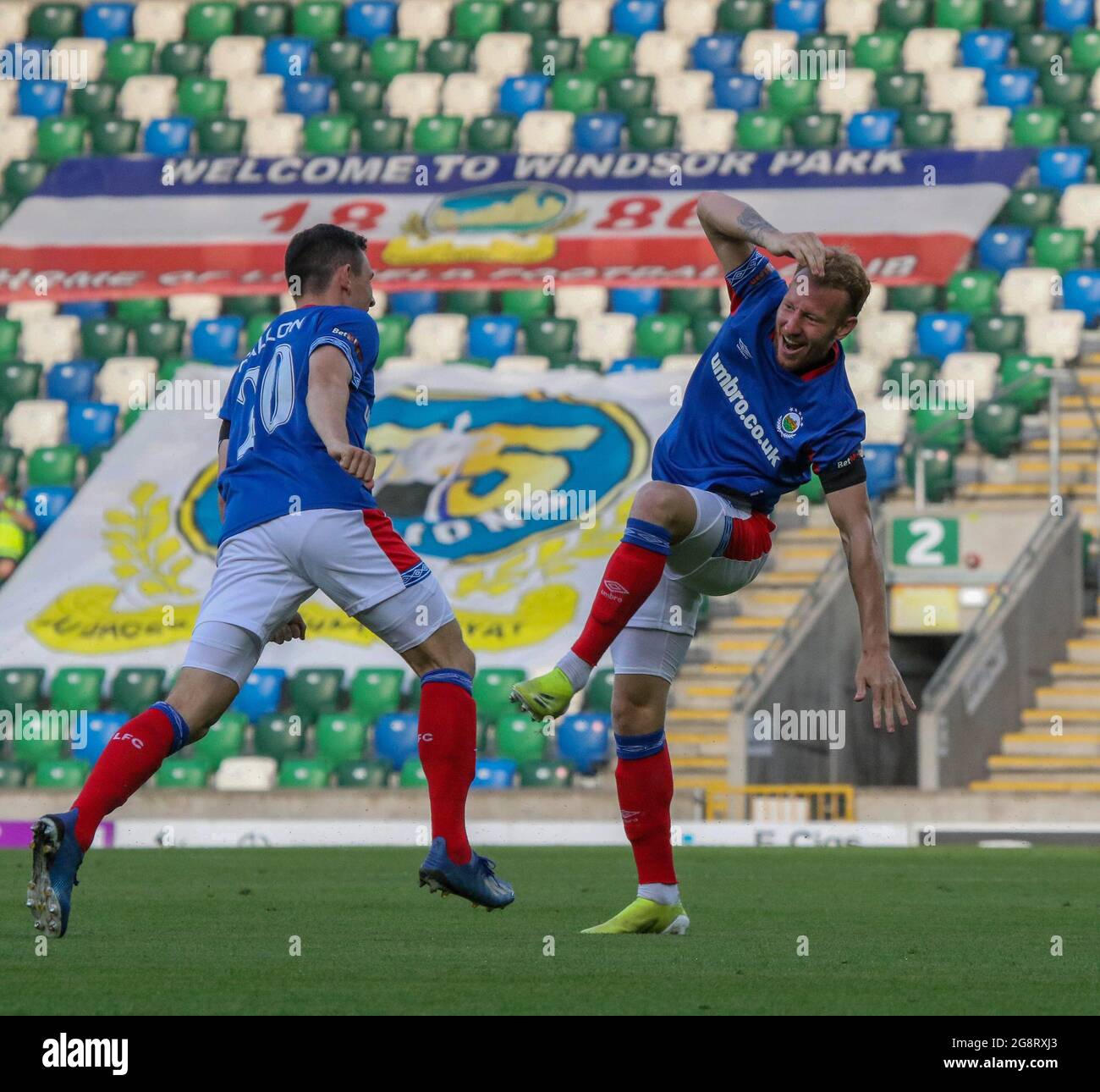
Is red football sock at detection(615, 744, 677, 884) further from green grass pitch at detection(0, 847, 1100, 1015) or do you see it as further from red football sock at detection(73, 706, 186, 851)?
red football sock at detection(73, 706, 186, 851)

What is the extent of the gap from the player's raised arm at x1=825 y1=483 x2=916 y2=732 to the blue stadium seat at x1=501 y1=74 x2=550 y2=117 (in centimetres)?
1976

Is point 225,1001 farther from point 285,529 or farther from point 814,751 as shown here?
point 814,751

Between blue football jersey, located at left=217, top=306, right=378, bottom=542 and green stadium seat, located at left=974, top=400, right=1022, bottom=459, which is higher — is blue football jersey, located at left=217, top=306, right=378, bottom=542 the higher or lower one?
the lower one

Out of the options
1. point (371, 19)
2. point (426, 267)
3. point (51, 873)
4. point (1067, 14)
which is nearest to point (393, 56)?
point (371, 19)

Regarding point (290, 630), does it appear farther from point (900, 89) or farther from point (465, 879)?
point (900, 89)

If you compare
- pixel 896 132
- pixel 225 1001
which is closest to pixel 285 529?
pixel 225 1001

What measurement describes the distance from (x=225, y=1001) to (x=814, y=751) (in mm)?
13811

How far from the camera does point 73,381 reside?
75.6 ft

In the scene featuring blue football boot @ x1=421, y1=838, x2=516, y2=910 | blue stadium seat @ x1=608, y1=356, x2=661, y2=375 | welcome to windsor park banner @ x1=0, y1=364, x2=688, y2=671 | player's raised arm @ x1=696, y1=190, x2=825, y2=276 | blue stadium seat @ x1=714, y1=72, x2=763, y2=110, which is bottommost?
blue football boot @ x1=421, y1=838, x2=516, y2=910

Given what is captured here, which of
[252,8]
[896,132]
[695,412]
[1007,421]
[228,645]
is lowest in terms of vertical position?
[228,645]

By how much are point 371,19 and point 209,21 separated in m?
2.01

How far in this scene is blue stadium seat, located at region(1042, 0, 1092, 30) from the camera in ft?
81.9

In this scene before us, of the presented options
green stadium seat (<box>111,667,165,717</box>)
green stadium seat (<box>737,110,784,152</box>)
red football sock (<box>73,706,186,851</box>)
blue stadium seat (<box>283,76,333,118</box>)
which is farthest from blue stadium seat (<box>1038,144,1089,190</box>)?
red football sock (<box>73,706,186,851</box>)

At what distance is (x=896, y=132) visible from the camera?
79.4 feet
